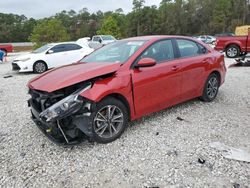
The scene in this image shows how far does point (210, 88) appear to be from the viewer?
5609mm

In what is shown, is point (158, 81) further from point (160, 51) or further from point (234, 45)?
point (234, 45)

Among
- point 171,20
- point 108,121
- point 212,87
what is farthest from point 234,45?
point 171,20

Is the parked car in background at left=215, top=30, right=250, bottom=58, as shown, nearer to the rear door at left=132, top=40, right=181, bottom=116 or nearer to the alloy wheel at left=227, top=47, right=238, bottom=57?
the alloy wheel at left=227, top=47, right=238, bottom=57

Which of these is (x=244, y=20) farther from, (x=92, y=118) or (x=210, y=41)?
(x=92, y=118)

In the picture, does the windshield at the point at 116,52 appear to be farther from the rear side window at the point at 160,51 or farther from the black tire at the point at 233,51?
the black tire at the point at 233,51

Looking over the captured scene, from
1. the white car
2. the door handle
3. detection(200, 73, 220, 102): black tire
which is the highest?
the door handle

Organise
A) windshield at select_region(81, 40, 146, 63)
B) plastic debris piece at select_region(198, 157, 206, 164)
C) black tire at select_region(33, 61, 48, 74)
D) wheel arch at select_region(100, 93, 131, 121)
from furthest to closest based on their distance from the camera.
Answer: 1. black tire at select_region(33, 61, 48, 74)
2. windshield at select_region(81, 40, 146, 63)
3. wheel arch at select_region(100, 93, 131, 121)
4. plastic debris piece at select_region(198, 157, 206, 164)

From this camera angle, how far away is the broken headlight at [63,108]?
10.9 feet

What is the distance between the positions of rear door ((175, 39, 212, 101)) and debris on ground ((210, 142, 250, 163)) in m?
1.46

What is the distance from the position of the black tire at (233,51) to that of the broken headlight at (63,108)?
13.1 metres

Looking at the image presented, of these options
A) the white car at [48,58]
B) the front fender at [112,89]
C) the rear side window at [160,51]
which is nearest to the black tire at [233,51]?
the white car at [48,58]

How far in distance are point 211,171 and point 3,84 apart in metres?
7.69

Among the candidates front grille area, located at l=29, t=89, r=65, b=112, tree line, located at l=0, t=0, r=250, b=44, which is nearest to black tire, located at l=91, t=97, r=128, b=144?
front grille area, located at l=29, t=89, r=65, b=112

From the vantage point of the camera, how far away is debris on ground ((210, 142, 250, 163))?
10.9ft
